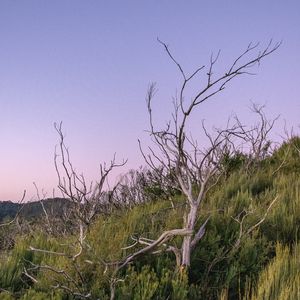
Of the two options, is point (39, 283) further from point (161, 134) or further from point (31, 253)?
point (161, 134)

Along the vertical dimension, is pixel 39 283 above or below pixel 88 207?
below

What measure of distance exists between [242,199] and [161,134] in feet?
8.82

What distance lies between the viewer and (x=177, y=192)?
11461 mm

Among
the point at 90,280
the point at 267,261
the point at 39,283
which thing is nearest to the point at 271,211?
the point at 267,261

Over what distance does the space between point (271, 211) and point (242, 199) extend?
0.91m

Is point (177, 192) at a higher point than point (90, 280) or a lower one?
higher

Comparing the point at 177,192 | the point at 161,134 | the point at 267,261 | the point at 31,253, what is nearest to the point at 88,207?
the point at 31,253

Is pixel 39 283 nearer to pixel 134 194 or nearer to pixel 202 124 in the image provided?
pixel 202 124

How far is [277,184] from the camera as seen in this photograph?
10.2 metres

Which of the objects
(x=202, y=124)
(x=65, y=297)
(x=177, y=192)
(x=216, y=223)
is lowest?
(x=65, y=297)

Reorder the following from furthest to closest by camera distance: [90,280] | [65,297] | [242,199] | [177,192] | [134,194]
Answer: [134,194], [177,192], [242,199], [90,280], [65,297]

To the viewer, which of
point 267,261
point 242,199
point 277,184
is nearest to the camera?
point 267,261

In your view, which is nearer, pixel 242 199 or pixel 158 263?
pixel 158 263

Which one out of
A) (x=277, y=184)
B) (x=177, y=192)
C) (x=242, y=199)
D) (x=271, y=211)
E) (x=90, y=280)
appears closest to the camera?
(x=90, y=280)
